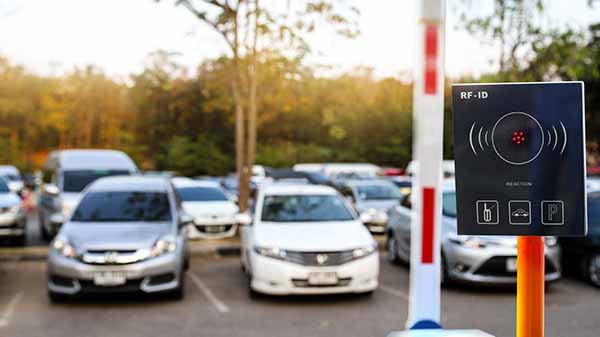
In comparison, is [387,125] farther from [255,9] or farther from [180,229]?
[180,229]

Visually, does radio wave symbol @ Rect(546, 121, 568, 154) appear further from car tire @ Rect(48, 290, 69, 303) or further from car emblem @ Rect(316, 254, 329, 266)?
car tire @ Rect(48, 290, 69, 303)

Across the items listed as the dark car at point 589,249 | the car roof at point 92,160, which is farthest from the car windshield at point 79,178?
the dark car at point 589,249

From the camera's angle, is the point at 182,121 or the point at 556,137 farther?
the point at 182,121

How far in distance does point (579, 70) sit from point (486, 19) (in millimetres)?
3296

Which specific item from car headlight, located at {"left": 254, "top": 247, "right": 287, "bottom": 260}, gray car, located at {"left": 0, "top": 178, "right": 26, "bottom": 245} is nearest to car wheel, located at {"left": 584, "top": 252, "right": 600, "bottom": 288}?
car headlight, located at {"left": 254, "top": 247, "right": 287, "bottom": 260}

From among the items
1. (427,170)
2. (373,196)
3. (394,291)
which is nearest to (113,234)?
(394,291)

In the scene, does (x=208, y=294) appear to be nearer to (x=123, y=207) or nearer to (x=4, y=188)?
(x=123, y=207)

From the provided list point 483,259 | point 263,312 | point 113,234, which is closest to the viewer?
point 263,312

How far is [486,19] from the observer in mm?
18469

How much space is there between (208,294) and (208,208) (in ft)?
23.6

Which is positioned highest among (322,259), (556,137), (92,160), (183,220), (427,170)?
(92,160)

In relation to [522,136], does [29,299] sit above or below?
below

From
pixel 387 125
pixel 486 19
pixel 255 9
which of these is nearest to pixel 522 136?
pixel 255 9

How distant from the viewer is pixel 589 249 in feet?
34.0
